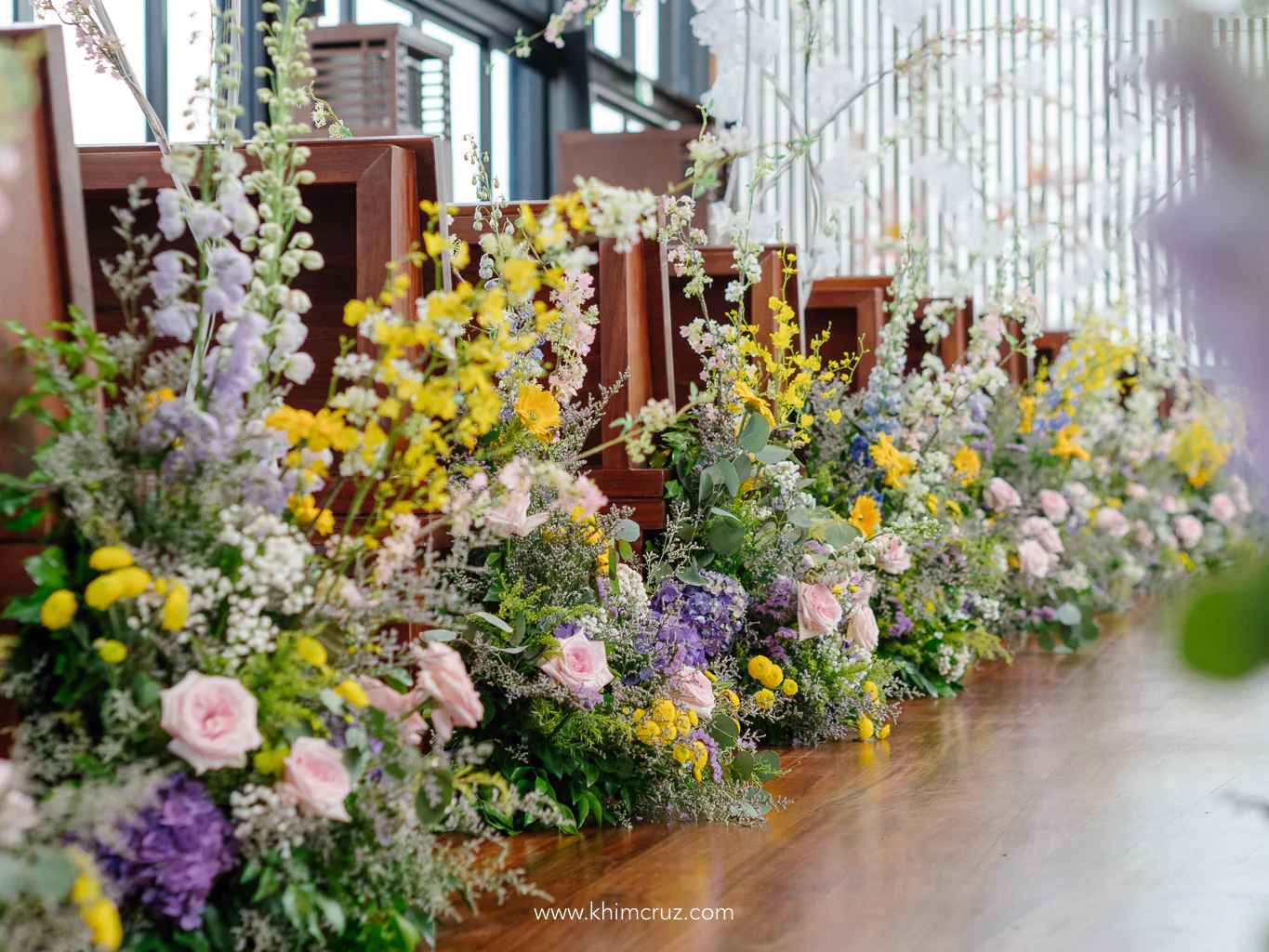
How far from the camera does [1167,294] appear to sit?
0.80 feet

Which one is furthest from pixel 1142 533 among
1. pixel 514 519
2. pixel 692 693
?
pixel 514 519

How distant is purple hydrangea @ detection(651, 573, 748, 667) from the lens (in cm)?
216

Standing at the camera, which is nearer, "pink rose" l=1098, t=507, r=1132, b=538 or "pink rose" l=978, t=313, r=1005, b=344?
"pink rose" l=978, t=313, r=1005, b=344

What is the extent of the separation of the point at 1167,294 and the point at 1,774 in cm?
102

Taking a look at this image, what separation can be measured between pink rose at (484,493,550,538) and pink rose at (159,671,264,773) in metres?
0.71

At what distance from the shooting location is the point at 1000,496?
12.6 ft

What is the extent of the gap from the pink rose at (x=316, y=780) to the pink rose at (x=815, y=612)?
136cm

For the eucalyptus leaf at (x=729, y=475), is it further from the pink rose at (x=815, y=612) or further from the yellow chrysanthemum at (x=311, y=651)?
the yellow chrysanthemum at (x=311, y=651)

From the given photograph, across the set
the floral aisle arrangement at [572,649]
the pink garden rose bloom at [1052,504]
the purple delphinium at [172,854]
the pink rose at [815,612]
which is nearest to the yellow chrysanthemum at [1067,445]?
the pink garden rose bloom at [1052,504]

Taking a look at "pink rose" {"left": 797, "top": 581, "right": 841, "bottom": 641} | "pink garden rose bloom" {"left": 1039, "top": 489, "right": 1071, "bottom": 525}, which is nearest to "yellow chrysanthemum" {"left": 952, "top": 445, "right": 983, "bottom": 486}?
"pink garden rose bloom" {"left": 1039, "top": 489, "right": 1071, "bottom": 525}

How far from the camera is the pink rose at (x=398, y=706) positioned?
1.39 metres

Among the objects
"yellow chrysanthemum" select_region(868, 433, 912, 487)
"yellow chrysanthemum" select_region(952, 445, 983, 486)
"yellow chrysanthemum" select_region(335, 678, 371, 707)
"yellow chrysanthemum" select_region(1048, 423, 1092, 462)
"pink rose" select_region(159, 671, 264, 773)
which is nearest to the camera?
"pink rose" select_region(159, 671, 264, 773)

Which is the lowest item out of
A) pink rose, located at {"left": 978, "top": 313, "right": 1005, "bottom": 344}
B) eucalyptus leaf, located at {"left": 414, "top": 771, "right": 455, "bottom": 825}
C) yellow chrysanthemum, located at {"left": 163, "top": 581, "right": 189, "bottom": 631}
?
eucalyptus leaf, located at {"left": 414, "top": 771, "right": 455, "bottom": 825}

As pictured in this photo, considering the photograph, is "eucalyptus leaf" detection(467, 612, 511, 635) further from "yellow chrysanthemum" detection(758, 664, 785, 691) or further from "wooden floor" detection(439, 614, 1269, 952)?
"yellow chrysanthemum" detection(758, 664, 785, 691)
